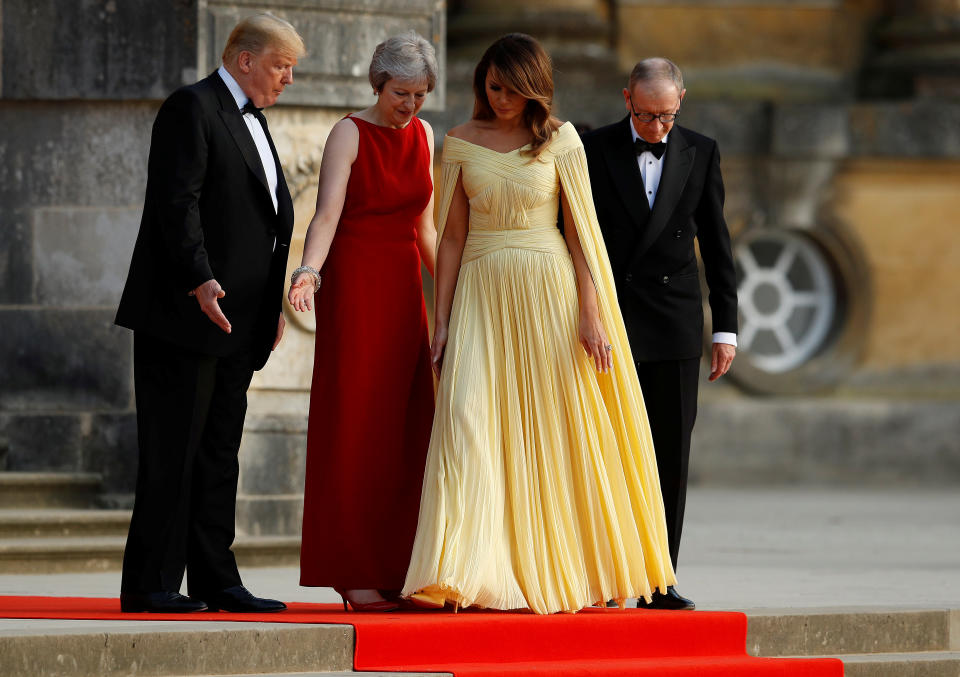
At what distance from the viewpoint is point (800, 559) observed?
8.78m

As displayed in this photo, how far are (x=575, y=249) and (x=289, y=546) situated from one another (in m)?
2.89

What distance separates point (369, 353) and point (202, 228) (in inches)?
25.1

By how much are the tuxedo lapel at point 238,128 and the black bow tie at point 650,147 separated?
1.28m

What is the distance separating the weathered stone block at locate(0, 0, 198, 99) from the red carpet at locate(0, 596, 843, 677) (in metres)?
3.38

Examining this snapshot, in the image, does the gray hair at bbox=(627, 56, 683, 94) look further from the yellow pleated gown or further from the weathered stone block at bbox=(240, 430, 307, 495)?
the weathered stone block at bbox=(240, 430, 307, 495)

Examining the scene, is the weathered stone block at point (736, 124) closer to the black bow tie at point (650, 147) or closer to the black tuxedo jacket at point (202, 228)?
the black bow tie at point (650, 147)

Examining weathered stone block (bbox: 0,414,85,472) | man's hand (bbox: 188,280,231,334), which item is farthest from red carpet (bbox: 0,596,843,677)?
weathered stone block (bbox: 0,414,85,472)

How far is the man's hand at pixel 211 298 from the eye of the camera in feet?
18.3

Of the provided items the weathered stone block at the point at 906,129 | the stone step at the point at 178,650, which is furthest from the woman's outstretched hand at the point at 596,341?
the weathered stone block at the point at 906,129

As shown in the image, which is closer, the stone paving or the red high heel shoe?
the red high heel shoe

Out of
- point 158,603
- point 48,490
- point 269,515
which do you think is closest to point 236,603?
point 158,603

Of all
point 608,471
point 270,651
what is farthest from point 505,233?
point 270,651

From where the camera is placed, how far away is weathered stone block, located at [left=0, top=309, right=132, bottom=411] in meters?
8.88

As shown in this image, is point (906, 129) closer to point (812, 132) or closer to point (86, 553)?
point (812, 132)
